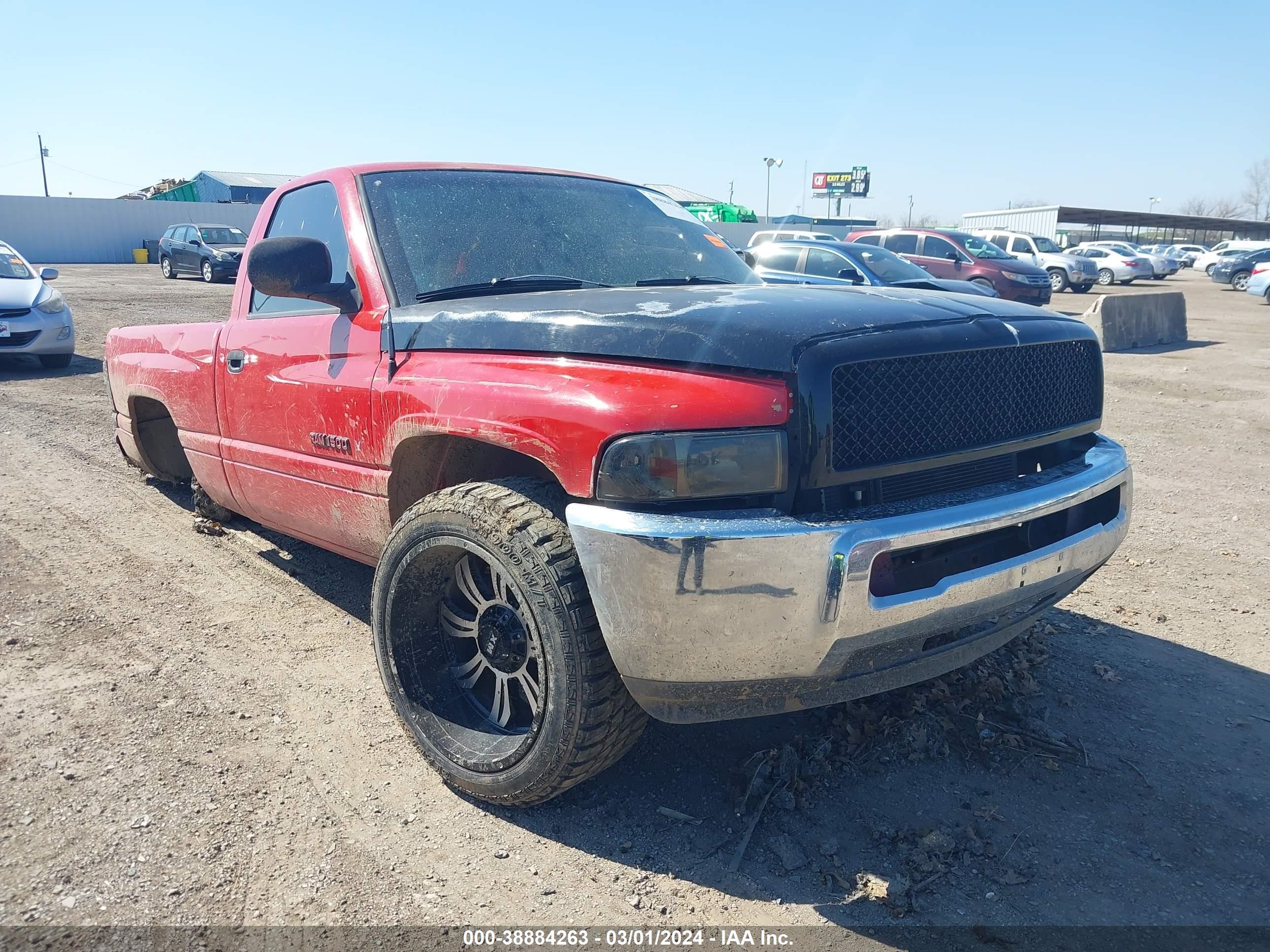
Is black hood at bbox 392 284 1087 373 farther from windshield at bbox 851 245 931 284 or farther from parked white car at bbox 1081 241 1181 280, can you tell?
parked white car at bbox 1081 241 1181 280

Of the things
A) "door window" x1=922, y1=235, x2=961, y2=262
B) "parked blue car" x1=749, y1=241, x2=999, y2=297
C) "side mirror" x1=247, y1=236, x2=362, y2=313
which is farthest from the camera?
"door window" x1=922, y1=235, x2=961, y2=262

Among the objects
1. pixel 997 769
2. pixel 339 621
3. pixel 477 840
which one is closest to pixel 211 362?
pixel 339 621

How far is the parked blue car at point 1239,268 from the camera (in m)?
31.6

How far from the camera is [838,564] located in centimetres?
192

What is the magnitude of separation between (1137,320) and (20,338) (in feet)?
49.9

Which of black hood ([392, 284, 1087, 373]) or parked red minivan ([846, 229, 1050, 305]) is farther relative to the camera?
parked red minivan ([846, 229, 1050, 305])

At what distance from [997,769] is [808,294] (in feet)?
5.04

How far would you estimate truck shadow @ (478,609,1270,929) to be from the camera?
2160 mm

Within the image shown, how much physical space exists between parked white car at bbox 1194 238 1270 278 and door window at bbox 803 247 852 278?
28462 millimetres

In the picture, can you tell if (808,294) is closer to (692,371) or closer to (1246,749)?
(692,371)

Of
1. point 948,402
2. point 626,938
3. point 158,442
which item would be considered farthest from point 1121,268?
point 626,938

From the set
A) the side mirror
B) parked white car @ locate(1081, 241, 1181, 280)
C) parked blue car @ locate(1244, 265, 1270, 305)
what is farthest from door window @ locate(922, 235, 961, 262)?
parked white car @ locate(1081, 241, 1181, 280)

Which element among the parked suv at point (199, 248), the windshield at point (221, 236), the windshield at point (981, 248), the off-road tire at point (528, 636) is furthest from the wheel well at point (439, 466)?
the windshield at point (221, 236)

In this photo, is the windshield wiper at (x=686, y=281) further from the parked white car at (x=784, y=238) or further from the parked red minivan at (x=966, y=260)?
the parked red minivan at (x=966, y=260)
